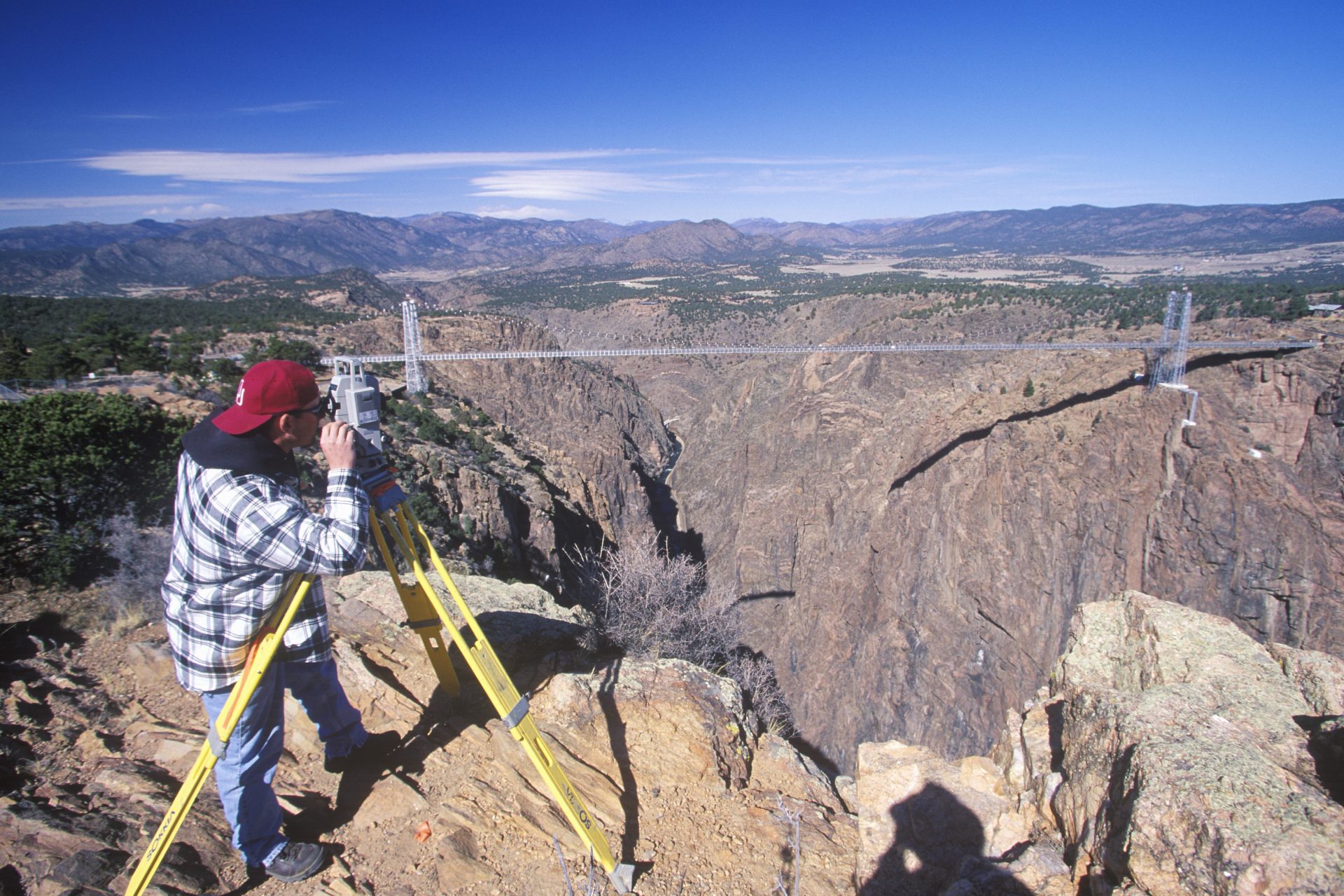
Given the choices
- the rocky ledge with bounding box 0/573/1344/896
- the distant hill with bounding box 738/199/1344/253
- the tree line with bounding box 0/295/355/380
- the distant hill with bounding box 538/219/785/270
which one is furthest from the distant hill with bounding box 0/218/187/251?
the distant hill with bounding box 738/199/1344/253

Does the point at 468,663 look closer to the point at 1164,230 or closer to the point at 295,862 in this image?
the point at 295,862

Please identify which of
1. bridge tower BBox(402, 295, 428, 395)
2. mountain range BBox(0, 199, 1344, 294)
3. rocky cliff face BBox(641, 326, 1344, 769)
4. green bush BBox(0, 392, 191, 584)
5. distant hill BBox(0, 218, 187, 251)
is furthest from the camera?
distant hill BBox(0, 218, 187, 251)

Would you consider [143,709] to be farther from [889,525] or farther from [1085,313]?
[1085,313]

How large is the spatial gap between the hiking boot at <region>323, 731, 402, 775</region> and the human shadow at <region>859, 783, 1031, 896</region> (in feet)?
9.46

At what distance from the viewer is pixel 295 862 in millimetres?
2994

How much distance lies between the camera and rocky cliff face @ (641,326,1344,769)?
19812mm

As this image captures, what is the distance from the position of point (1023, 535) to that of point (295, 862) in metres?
23.6

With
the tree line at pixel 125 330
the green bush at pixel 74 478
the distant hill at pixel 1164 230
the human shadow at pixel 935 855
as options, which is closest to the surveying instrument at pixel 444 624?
the human shadow at pixel 935 855

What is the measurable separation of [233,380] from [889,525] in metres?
23.6

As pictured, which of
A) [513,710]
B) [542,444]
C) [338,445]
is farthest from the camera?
[542,444]

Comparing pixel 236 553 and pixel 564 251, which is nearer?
pixel 236 553

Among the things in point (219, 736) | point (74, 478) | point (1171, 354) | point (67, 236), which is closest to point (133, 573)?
point (74, 478)

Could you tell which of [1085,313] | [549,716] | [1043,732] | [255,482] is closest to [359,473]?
[255,482]

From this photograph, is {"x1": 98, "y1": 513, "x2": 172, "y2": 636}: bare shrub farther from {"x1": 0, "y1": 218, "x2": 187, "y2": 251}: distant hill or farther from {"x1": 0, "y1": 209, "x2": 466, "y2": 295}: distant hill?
{"x1": 0, "y1": 218, "x2": 187, "y2": 251}: distant hill
